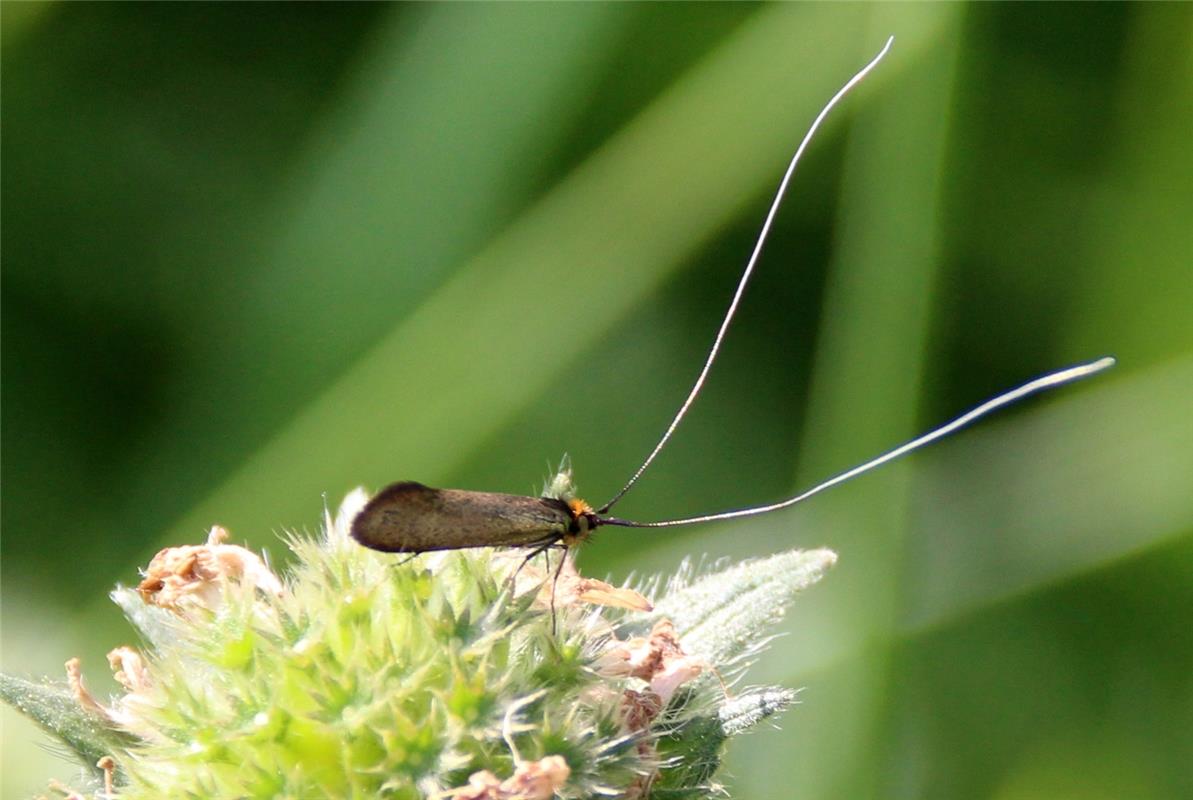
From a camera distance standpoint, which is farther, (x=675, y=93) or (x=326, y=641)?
(x=675, y=93)

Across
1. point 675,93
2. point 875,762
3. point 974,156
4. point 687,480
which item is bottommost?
point 875,762

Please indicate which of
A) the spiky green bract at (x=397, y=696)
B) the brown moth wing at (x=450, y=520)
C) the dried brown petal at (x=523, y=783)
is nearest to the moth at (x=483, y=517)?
the brown moth wing at (x=450, y=520)

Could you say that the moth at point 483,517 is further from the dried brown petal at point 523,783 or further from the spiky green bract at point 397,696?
the dried brown petal at point 523,783

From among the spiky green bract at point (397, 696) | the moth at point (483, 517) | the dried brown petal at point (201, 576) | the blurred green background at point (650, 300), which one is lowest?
the spiky green bract at point (397, 696)

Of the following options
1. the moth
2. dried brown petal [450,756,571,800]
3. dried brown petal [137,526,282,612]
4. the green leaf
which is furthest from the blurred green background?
dried brown petal [450,756,571,800]

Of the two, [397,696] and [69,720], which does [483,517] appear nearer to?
[397,696]

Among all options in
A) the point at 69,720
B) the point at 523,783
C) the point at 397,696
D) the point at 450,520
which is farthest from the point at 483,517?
the point at 69,720

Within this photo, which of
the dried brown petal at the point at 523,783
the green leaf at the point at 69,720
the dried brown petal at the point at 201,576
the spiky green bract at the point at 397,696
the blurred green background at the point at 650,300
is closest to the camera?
the dried brown petal at the point at 523,783

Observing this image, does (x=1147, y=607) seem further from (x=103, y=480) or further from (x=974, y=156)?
(x=103, y=480)

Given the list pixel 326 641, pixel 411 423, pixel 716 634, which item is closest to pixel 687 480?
pixel 411 423
